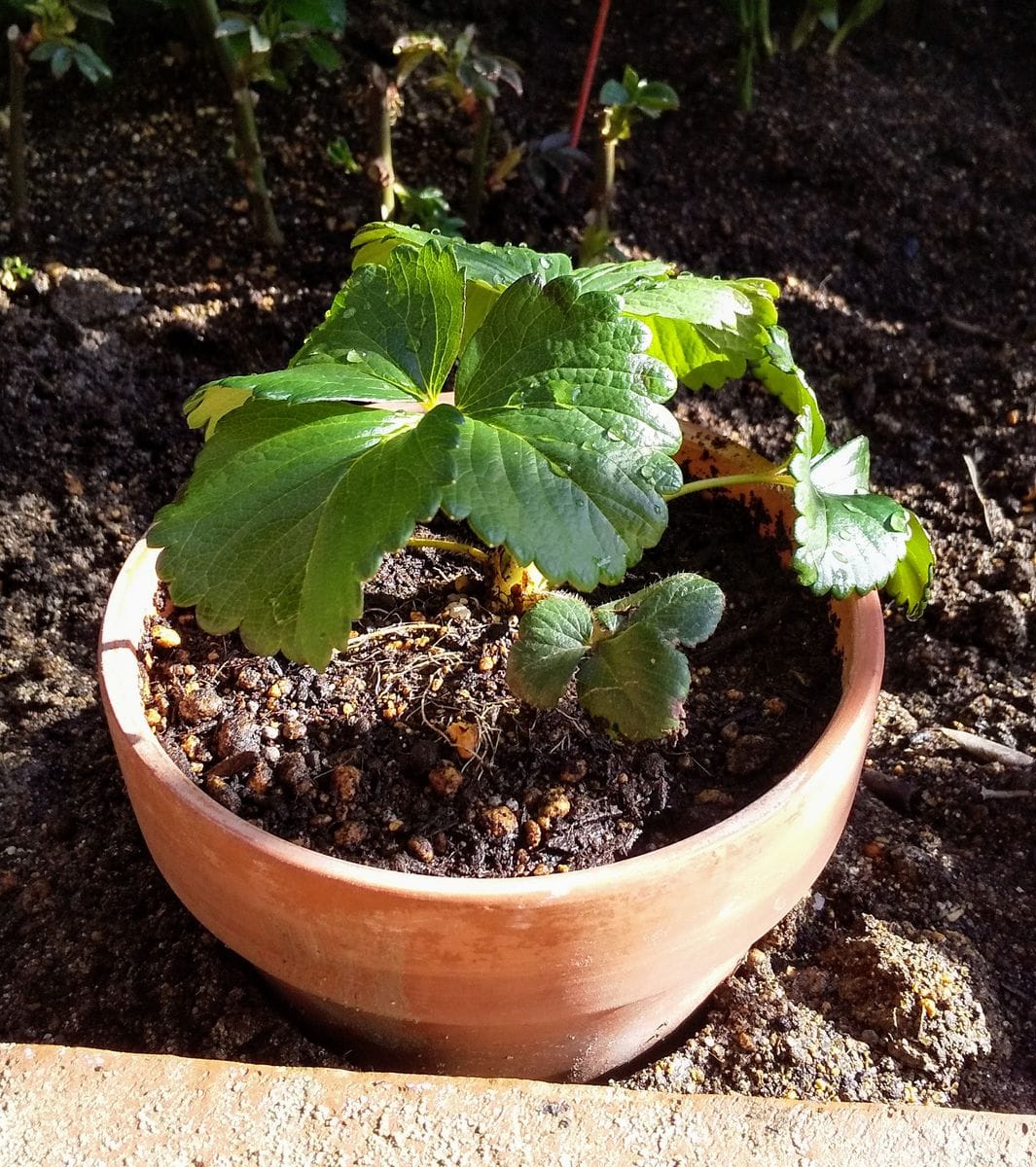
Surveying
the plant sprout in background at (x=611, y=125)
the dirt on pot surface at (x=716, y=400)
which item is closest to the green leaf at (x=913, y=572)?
the dirt on pot surface at (x=716, y=400)

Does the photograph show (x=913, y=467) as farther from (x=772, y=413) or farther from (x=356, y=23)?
(x=356, y=23)

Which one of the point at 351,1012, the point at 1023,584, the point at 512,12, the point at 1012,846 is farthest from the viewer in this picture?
the point at 512,12

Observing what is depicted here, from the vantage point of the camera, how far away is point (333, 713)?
3.46 feet

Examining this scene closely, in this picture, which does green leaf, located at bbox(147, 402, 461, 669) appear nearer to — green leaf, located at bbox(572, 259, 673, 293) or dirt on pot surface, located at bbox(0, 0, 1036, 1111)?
green leaf, located at bbox(572, 259, 673, 293)

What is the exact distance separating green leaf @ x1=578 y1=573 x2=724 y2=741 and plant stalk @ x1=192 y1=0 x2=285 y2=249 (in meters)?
1.21

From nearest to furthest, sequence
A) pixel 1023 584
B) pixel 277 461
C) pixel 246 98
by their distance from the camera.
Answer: pixel 277 461, pixel 1023 584, pixel 246 98

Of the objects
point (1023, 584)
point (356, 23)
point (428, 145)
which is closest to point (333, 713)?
point (1023, 584)

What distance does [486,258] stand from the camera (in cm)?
106

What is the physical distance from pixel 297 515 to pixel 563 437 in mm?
209

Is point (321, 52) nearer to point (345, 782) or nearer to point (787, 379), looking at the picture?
point (787, 379)

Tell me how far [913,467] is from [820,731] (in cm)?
83

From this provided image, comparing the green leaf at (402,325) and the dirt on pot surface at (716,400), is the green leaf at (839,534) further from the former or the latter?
the dirt on pot surface at (716,400)

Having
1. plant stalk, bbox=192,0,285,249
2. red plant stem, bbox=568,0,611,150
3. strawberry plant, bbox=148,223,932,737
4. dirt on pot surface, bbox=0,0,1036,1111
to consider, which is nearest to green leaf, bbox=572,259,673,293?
strawberry plant, bbox=148,223,932,737

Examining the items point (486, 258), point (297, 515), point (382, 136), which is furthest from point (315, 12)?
point (297, 515)
